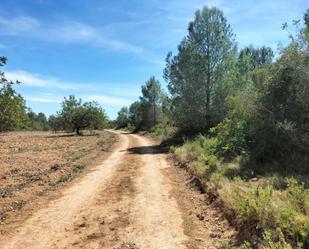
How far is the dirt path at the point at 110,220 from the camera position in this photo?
21.9ft

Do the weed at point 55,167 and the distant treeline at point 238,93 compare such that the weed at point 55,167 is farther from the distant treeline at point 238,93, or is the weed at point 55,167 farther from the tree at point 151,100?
the tree at point 151,100

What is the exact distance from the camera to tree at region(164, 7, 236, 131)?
1043 inches

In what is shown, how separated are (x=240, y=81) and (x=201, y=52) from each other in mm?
3714

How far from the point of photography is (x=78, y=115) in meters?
49.7

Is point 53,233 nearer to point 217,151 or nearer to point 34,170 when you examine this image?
point 34,170

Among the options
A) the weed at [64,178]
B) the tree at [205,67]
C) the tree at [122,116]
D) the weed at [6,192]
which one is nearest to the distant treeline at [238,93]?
the tree at [205,67]

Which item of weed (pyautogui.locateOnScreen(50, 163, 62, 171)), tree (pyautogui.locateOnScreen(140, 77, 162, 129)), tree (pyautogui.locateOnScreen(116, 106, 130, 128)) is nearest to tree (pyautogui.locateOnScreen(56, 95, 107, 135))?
tree (pyautogui.locateOnScreen(140, 77, 162, 129))

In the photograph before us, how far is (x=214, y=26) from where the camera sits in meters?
26.5

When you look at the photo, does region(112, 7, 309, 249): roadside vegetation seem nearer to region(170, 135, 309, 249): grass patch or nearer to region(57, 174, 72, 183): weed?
region(170, 135, 309, 249): grass patch

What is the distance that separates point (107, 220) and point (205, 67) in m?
20.4

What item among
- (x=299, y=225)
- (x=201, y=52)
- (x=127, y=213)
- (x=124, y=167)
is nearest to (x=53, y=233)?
(x=127, y=213)

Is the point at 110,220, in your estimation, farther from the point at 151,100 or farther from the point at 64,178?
the point at 151,100

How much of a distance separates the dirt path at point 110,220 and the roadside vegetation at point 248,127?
1.24 metres

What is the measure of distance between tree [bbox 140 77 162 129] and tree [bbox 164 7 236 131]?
36.2m
